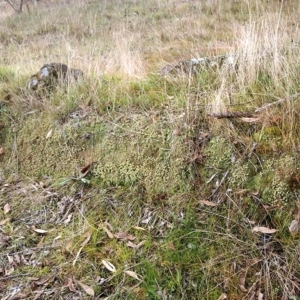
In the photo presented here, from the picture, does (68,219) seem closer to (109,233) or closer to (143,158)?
(109,233)

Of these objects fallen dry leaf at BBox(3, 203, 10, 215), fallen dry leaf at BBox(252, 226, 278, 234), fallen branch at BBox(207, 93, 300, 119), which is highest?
fallen branch at BBox(207, 93, 300, 119)

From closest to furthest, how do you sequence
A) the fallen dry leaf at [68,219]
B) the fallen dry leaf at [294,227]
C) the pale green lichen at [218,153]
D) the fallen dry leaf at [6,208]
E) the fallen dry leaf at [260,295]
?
the fallen dry leaf at [260,295] < the fallen dry leaf at [294,227] < the pale green lichen at [218,153] < the fallen dry leaf at [68,219] < the fallen dry leaf at [6,208]

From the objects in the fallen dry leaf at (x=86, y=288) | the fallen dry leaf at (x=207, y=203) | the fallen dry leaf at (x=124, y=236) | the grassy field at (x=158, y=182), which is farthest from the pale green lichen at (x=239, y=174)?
Result: the fallen dry leaf at (x=86, y=288)

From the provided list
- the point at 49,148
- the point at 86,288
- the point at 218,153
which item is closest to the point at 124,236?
the point at 86,288

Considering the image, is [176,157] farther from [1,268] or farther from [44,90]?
[44,90]

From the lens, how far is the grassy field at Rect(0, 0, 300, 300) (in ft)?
7.22

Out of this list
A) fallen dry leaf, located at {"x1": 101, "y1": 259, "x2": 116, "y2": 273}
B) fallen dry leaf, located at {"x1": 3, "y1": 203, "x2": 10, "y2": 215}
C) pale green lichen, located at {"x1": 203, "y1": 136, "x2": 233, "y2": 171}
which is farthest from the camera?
fallen dry leaf, located at {"x1": 3, "y1": 203, "x2": 10, "y2": 215}

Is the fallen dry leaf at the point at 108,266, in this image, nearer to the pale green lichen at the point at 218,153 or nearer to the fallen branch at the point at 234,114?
the pale green lichen at the point at 218,153

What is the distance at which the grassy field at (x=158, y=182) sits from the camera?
220 centimetres

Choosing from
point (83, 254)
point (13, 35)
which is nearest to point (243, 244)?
point (83, 254)

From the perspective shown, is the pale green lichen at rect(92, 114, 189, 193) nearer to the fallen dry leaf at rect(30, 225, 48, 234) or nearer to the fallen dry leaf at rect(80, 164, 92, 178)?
the fallen dry leaf at rect(80, 164, 92, 178)

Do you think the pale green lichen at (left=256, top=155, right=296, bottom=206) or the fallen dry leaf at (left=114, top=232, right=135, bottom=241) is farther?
the fallen dry leaf at (left=114, top=232, right=135, bottom=241)

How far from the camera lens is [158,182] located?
2.67 metres

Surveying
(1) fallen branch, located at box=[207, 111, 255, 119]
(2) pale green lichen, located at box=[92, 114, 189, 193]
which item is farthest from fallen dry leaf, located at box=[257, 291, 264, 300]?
(1) fallen branch, located at box=[207, 111, 255, 119]
